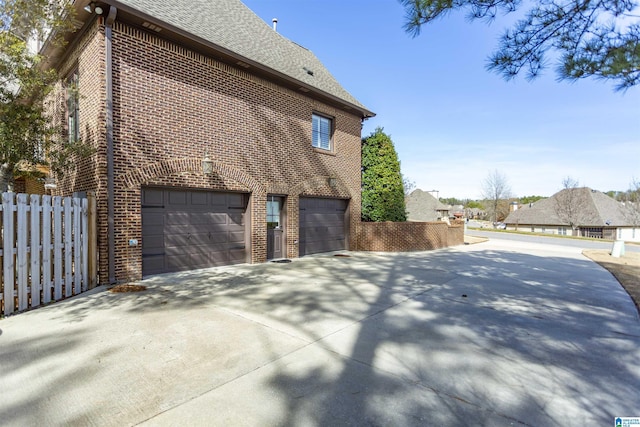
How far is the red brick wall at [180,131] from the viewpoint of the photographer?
696 centimetres

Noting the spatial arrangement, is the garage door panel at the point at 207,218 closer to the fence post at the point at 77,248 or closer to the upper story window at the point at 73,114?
the fence post at the point at 77,248

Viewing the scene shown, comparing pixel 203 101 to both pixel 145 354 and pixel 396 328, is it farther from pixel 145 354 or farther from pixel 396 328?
pixel 396 328

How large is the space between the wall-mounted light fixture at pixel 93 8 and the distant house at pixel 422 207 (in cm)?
3226

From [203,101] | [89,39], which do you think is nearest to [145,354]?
[203,101]

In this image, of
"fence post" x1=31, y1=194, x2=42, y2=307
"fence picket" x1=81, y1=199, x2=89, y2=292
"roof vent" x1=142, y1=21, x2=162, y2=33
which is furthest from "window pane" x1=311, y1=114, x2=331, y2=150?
"fence post" x1=31, y1=194, x2=42, y2=307

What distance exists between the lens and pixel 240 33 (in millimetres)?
10445

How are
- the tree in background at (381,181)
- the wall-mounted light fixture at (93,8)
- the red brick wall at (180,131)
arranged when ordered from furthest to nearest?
the tree in background at (381,181) → the red brick wall at (180,131) → the wall-mounted light fixture at (93,8)

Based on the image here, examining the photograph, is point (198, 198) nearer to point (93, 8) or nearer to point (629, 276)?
point (93, 8)

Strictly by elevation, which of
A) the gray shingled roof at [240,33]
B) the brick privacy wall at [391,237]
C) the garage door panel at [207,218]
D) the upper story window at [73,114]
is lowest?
the brick privacy wall at [391,237]

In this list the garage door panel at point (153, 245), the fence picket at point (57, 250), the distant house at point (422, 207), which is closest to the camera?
the fence picket at point (57, 250)

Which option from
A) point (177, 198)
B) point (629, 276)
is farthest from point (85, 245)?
point (629, 276)

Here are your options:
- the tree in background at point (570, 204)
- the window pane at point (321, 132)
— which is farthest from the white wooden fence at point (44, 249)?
the tree in background at point (570, 204)

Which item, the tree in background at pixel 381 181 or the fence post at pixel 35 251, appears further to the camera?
the tree in background at pixel 381 181

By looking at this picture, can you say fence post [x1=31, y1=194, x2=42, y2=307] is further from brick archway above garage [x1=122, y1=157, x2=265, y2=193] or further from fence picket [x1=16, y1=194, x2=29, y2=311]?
brick archway above garage [x1=122, y1=157, x2=265, y2=193]
